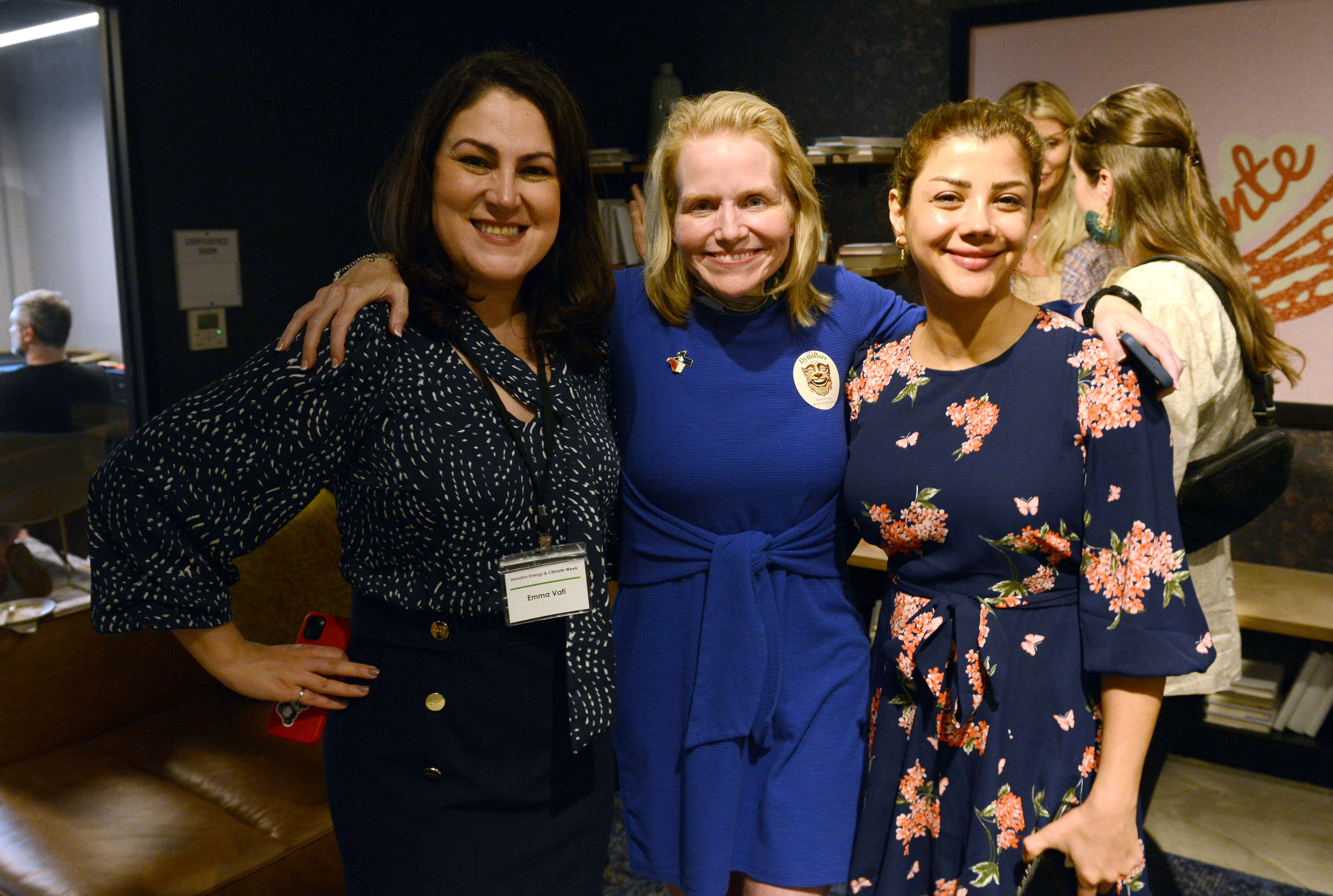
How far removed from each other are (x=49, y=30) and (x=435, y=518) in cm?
235

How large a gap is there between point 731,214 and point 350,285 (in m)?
0.59

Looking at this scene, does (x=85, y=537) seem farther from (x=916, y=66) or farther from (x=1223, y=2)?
(x=1223, y=2)

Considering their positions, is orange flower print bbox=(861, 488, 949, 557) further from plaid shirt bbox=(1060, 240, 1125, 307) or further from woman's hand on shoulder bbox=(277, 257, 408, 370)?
plaid shirt bbox=(1060, 240, 1125, 307)

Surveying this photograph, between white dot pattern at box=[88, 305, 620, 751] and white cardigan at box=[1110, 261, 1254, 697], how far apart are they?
47.9 inches

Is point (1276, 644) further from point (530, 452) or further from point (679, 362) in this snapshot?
point (530, 452)

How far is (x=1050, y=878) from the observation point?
1344 mm

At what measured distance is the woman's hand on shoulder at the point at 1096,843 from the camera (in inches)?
51.9

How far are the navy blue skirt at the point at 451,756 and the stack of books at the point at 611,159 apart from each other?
9.71ft

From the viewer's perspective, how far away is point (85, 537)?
9.52 feet

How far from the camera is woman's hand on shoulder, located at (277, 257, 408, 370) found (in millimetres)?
1290

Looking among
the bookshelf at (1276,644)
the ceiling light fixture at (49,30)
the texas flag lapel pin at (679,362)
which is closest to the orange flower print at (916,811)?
the texas flag lapel pin at (679,362)

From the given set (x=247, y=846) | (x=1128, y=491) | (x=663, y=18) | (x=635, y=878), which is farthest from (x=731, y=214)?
(x=663, y=18)

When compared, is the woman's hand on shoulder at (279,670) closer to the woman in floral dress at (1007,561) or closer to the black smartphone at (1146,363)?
the woman in floral dress at (1007,561)

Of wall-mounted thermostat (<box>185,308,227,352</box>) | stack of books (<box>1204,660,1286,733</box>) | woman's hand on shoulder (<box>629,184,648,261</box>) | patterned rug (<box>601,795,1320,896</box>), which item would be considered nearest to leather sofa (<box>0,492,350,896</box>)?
wall-mounted thermostat (<box>185,308,227,352</box>)
